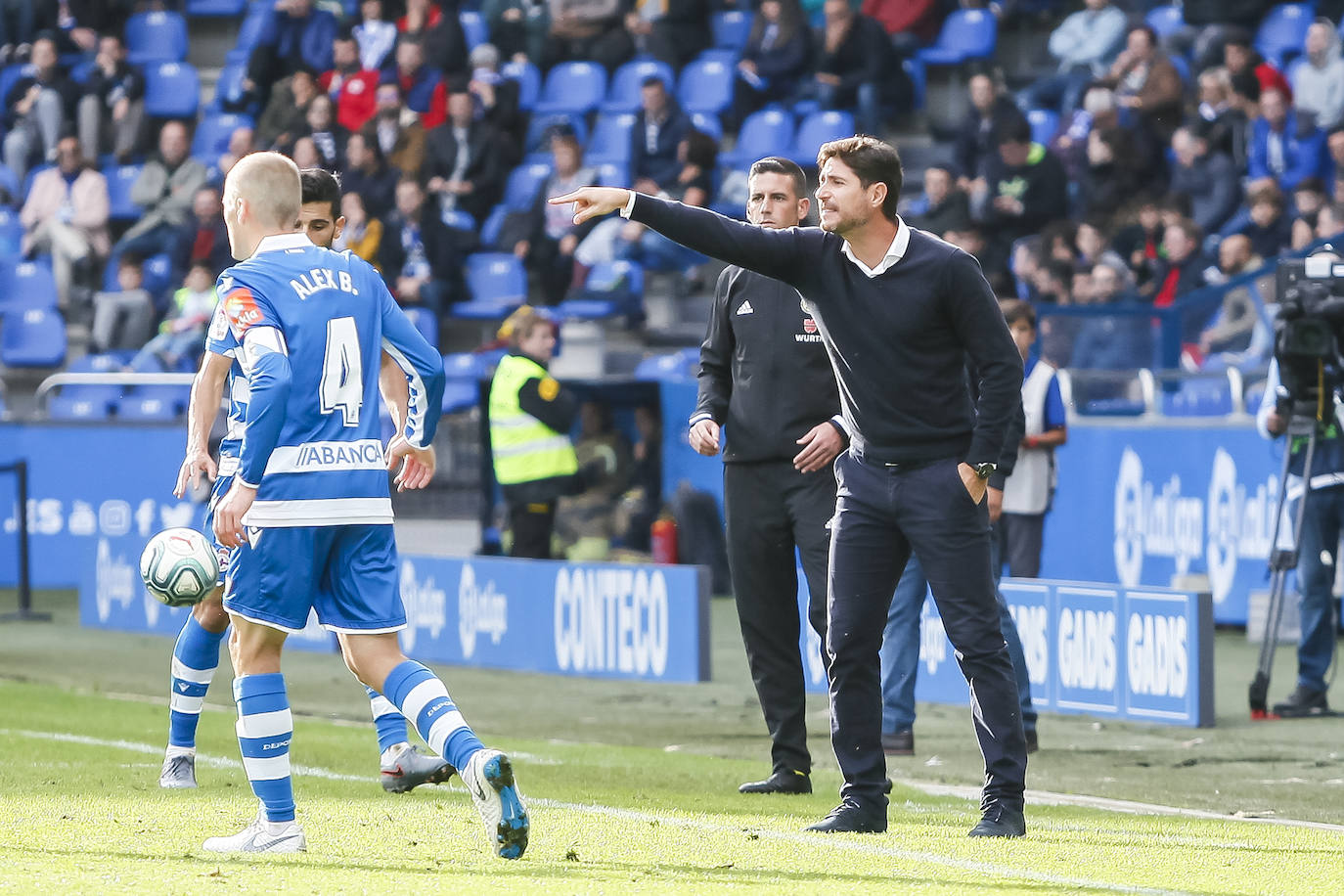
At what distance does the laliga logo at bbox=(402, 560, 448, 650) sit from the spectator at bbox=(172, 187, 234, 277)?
908 cm

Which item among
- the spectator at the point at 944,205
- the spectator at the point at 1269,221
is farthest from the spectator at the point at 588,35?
the spectator at the point at 1269,221

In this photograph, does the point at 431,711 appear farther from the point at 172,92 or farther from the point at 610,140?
the point at 172,92

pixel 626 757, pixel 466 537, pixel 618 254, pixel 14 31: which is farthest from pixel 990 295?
pixel 14 31

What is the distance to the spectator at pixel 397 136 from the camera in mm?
21547

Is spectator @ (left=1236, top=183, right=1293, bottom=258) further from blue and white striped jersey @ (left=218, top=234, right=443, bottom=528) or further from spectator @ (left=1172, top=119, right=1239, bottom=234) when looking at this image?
blue and white striped jersey @ (left=218, top=234, right=443, bottom=528)

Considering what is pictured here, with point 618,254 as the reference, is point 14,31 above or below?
above

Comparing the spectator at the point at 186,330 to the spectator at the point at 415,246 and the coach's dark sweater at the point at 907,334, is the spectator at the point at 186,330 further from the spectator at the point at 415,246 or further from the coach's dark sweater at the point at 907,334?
the coach's dark sweater at the point at 907,334

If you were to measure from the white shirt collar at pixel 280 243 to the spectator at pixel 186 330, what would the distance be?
1393cm

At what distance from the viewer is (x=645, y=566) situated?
11.7 m

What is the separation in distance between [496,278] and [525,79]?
3292 mm

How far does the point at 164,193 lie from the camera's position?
2283cm

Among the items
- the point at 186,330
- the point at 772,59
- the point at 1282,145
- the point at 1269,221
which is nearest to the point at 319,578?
the point at 1269,221

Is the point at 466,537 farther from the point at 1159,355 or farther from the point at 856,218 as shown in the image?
the point at 856,218

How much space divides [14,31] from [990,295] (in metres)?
21.5
